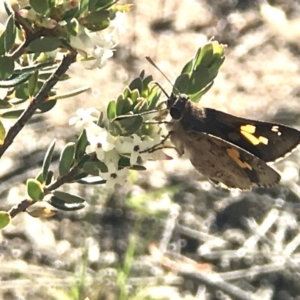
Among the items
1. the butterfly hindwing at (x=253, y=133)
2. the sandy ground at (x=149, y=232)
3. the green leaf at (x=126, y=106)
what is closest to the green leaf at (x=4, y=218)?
the green leaf at (x=126, y=106)

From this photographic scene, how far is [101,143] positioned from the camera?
1061mm

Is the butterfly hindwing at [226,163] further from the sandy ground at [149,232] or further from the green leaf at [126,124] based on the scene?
the sandy ground at [149,232]

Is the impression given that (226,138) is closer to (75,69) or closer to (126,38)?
(75,69)

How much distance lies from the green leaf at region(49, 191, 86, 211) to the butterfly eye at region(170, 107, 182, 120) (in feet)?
0.76

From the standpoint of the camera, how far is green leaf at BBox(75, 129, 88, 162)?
1096 mm

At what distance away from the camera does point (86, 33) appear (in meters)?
1.01

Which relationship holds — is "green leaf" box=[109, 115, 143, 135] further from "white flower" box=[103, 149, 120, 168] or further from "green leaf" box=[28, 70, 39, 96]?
"green leaf" box=[28, 70, 39, 96]

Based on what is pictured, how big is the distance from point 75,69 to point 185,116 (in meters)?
2.27

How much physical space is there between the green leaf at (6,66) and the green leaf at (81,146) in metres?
0.15

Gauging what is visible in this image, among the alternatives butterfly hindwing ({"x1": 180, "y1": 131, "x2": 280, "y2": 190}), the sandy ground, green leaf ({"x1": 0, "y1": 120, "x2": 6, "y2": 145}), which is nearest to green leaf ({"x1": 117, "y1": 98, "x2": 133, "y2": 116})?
green leaf ({"x1": 0, "y1": 120, "x2": 6, "y2": 145})

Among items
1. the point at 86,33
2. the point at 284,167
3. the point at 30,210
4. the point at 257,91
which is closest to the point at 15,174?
the point at 284,167

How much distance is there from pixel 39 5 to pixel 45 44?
0.19 ft

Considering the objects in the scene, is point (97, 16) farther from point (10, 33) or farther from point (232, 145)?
point (232, 145)

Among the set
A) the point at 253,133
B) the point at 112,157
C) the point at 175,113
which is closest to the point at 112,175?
the point at 112,157
